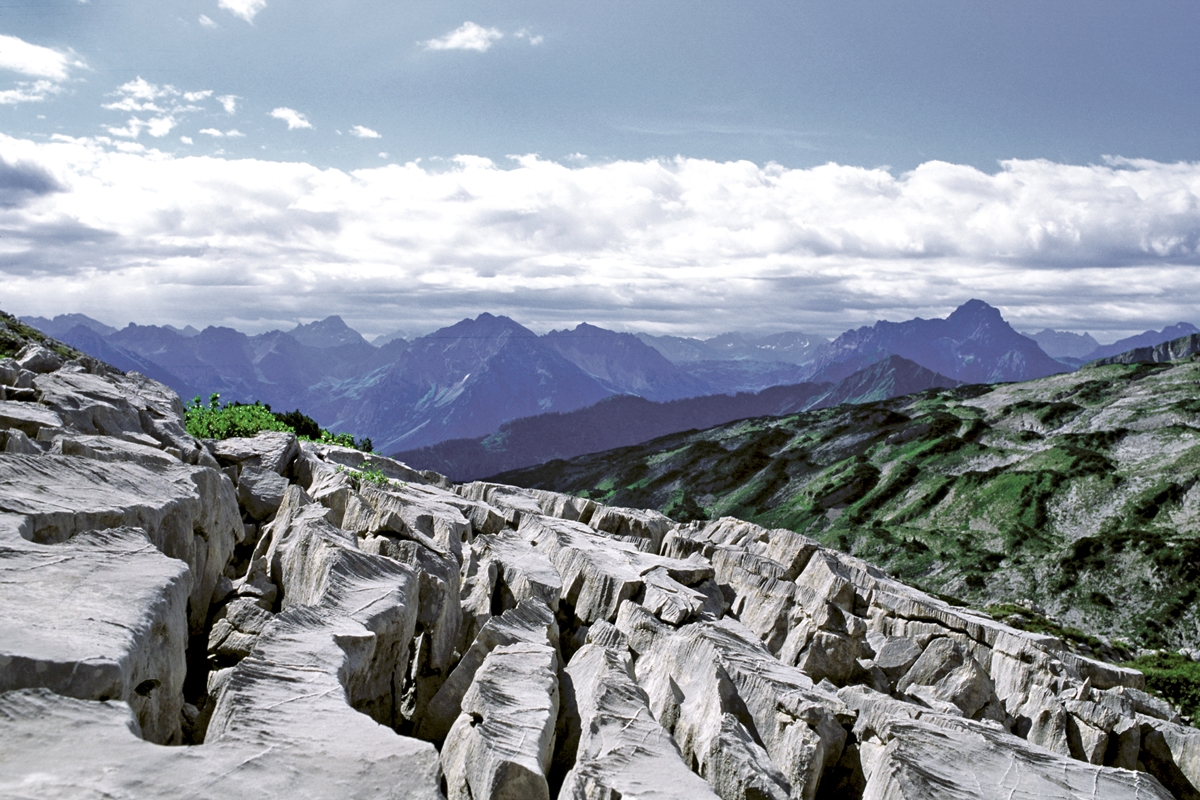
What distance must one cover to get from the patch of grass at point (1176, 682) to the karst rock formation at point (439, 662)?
70.1 feet

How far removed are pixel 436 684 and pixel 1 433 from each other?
1384 cm

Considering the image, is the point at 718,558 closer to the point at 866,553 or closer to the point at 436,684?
the point at 436,684

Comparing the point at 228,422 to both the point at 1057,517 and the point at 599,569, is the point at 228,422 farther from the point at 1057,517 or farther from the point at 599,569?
the point at 1057,517

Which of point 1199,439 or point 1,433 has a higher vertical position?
point 1,433

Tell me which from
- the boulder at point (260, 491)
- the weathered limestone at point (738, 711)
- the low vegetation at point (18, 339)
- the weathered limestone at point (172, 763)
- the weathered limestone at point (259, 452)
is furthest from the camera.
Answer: the low vegetation at point (18, 339)

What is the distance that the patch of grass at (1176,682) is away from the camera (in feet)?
158

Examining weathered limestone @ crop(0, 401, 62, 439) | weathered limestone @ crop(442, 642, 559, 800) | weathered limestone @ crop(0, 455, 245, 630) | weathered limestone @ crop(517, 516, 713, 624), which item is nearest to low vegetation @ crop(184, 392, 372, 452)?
weathered limestone @ crop(0, 401, 62, 439)

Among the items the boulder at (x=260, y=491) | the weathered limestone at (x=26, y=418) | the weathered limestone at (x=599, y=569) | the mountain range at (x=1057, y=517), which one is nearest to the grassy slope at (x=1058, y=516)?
the mountain range at (x=1057, y=517)

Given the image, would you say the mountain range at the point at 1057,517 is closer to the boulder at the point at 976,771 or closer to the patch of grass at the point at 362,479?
the patch of grass at the point at 362,479

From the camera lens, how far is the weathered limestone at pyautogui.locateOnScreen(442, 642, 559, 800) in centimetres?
1255

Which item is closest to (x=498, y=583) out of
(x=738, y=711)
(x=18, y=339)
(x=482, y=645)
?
(x=482, y=645)

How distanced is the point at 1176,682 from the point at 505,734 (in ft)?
185

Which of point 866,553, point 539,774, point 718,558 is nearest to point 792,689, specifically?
point 539,774

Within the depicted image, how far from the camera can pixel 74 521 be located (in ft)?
54.0
